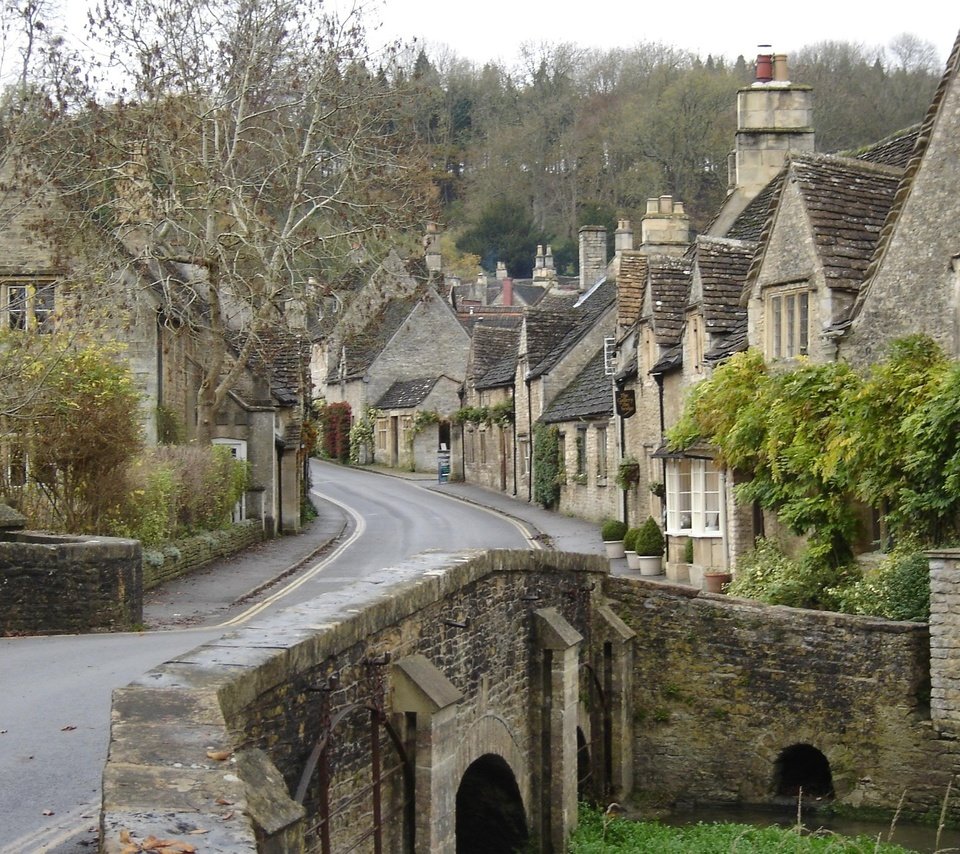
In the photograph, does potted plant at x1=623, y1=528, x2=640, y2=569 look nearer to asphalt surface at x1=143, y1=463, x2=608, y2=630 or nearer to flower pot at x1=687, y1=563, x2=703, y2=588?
asphalt surface at x1=143, y1=463, x2=608, y2=630

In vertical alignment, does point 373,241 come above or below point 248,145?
below

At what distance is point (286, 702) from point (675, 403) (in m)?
22.9

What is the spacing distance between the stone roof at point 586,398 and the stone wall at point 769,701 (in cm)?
1908

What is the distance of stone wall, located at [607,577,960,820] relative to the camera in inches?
764

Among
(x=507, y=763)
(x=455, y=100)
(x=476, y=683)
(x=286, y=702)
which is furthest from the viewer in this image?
(x=455, y=100)

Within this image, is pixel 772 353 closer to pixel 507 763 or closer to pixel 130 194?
pixel 507 763

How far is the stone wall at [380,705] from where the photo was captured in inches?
281

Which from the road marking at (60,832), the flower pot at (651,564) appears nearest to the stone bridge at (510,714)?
the road marking at (60,832)

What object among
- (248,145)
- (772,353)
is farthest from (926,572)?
(248,145)

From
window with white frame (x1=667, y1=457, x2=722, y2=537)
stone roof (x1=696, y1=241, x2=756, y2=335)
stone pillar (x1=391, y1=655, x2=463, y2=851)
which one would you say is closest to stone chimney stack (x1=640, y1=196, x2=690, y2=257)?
stone roof (x1=696, y1=241, x2=756, y2=335)

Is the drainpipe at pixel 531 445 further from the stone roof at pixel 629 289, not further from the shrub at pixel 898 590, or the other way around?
the shrub at pixel 898 590

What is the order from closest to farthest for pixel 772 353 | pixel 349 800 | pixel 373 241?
pixel 349 800
pixel 772 353
pixel 373 241

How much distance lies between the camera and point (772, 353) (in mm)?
24047

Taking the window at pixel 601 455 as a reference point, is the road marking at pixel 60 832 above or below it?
below
